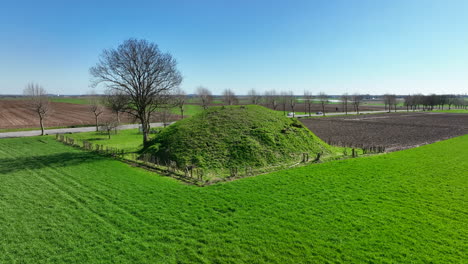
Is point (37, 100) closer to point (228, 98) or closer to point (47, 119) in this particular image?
point (47, 119)

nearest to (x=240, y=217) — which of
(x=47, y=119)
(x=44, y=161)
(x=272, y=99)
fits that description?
(x=44, y=161)

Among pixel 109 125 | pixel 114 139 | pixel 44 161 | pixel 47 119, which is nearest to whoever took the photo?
pixel 44 161

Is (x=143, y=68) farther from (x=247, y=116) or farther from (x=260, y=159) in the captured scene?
(x=260, y=159)

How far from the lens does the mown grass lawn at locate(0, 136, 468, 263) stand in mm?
10812

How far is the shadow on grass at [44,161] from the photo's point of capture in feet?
81.7

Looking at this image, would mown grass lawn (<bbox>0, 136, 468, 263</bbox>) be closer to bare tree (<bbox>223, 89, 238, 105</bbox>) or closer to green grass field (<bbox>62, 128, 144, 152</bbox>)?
green grass field (<bbox>62, 128, 144, 152</bbox>)

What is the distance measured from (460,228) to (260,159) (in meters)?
16.0

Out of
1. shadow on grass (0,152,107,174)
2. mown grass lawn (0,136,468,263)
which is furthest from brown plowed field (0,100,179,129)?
mown grass lawn (0,136,468,263)

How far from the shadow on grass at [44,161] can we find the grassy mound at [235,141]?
282 inches

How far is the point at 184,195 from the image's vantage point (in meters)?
17.3

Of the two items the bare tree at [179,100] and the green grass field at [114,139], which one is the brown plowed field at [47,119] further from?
the bare tree at [179,100]

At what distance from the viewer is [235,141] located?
28203 millimetres

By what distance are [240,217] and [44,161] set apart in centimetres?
2495

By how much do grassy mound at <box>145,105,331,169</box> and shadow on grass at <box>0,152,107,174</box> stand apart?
7157 millimetres
